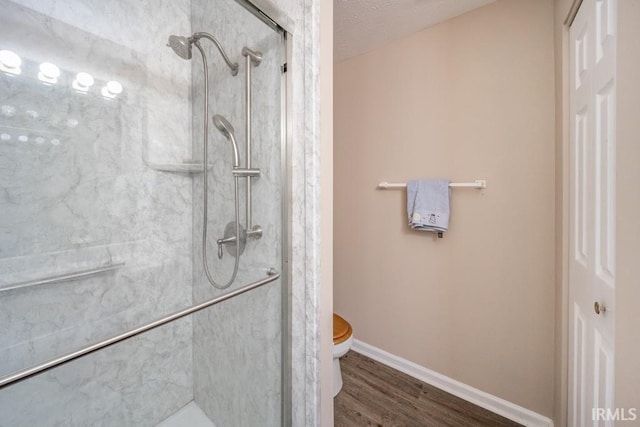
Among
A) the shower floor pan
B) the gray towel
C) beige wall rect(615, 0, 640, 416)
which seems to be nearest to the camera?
beige wall rect(615, 0, 640, 416)

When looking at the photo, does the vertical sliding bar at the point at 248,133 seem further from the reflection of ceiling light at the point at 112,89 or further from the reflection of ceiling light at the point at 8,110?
the reflection of ceiling light at the point at 8,110

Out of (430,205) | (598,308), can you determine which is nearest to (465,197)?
(430,205)

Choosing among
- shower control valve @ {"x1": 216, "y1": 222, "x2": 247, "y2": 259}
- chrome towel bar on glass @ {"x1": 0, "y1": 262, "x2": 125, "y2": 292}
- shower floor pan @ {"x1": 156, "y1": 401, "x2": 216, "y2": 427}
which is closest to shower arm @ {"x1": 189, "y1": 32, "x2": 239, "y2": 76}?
shower control valve @ {"x1": 216, "y1": 222, "x2": 247, "y2": 259}

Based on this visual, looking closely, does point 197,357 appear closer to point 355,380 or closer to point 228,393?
point 228,393

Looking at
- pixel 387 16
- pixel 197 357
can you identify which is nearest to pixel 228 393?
pixel 197 357

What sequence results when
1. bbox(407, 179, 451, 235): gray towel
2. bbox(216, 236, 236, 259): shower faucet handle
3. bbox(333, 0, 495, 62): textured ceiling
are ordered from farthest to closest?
bbox(407, 179, 451, 235): gray towel, bbox(333, 0, 495, 62): textured ceiling, bbox(216, 236, 236, 259): shower faucet handle

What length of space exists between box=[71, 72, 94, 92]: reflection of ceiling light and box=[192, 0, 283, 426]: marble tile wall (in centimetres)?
40

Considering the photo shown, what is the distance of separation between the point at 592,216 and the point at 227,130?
1399mm

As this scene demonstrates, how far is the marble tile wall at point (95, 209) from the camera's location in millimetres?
844

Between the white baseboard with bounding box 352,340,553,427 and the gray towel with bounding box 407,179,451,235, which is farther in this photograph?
the gray towel with bounding box 407,179,451,235

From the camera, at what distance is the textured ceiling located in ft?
4.65

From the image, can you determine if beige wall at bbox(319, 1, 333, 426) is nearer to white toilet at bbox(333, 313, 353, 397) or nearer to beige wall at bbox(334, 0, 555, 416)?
white toilet at bbox(333, 313, 353, 397)

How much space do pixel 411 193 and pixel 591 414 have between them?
3.92 feet

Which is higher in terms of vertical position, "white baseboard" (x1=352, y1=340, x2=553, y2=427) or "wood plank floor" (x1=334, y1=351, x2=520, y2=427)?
"white baseboard" (x1=352, y1=340, x2=553, y2=427)
